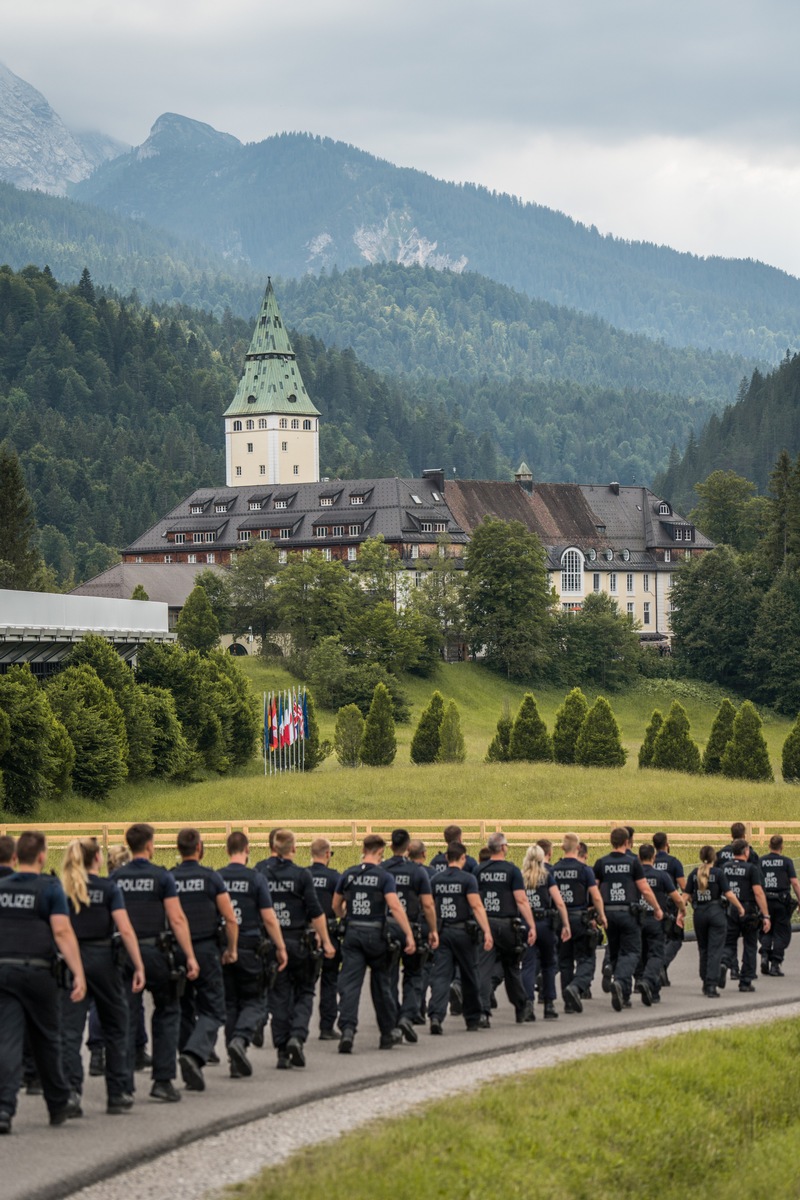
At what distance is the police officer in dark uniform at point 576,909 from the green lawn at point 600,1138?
230 centimetres

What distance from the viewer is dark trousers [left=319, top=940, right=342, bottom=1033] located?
2109 centimetres

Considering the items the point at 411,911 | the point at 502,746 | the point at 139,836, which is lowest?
the point at 411,911

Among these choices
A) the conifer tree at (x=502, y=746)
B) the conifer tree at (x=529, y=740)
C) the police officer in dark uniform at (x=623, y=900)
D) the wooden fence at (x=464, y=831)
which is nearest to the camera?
the police officer in dark uniform at (x=623, y=900)

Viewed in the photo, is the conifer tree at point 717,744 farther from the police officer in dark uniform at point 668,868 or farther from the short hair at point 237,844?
the short hair at point 237,844

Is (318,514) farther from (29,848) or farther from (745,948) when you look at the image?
(29,848)

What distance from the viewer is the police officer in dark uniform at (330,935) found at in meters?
20.6

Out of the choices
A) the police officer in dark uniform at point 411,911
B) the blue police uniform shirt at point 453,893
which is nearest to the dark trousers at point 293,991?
the police officer in dark uniform at point 411,911

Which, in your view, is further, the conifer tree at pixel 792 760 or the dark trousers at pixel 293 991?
the conifer tree at pixel 792 760

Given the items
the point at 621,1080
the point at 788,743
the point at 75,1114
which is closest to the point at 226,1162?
the point at 75,1114

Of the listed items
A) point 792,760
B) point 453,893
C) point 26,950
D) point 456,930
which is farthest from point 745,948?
point 792,760

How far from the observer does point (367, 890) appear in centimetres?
2012

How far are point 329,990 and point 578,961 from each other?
3.89m

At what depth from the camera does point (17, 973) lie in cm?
1612

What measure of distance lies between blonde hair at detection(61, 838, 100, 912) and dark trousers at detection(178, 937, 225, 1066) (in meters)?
1.79
